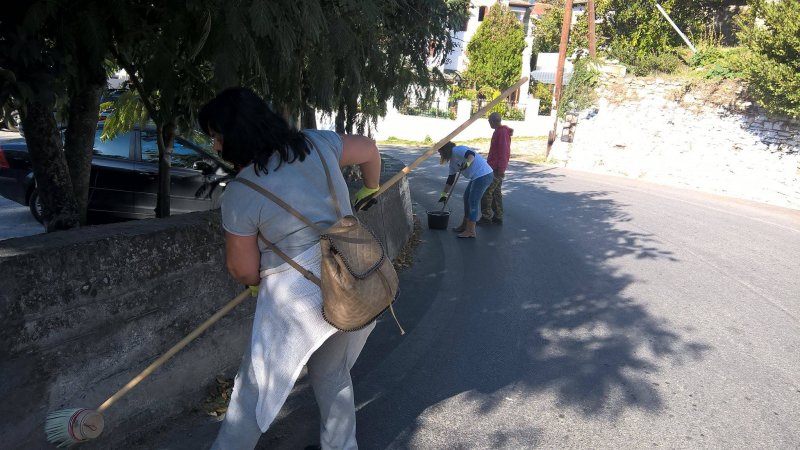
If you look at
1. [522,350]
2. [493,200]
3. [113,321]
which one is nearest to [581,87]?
[493,200]

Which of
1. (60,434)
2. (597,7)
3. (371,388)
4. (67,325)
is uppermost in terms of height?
(597,7)

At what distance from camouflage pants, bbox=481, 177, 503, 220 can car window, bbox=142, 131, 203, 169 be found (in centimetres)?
467

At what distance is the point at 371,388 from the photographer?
4.29m

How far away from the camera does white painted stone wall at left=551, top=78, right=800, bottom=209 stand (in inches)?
713

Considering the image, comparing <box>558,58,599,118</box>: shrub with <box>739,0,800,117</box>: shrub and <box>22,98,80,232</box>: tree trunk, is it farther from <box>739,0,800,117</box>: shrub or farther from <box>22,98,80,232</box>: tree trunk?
<box>22,98,80,232</box>: tree trunk

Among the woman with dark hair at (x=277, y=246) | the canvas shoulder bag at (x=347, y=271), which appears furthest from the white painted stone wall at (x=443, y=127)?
the canvas shoulder bag at (x=347, y=271)

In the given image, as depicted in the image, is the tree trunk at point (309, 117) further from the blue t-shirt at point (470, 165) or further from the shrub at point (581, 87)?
the shrub at point (581, 87)

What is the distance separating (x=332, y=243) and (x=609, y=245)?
7714mm

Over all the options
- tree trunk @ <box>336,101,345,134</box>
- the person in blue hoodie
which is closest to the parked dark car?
tree trunk @ <box>336,101,345,134</box>

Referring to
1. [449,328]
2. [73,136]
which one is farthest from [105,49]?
[449,328]

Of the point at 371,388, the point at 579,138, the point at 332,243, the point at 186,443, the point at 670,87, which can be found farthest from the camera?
the point at 579,138

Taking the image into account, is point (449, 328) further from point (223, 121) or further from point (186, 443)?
point (223, 121)

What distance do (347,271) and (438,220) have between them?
755 centimetres

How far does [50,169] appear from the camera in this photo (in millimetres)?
3859
